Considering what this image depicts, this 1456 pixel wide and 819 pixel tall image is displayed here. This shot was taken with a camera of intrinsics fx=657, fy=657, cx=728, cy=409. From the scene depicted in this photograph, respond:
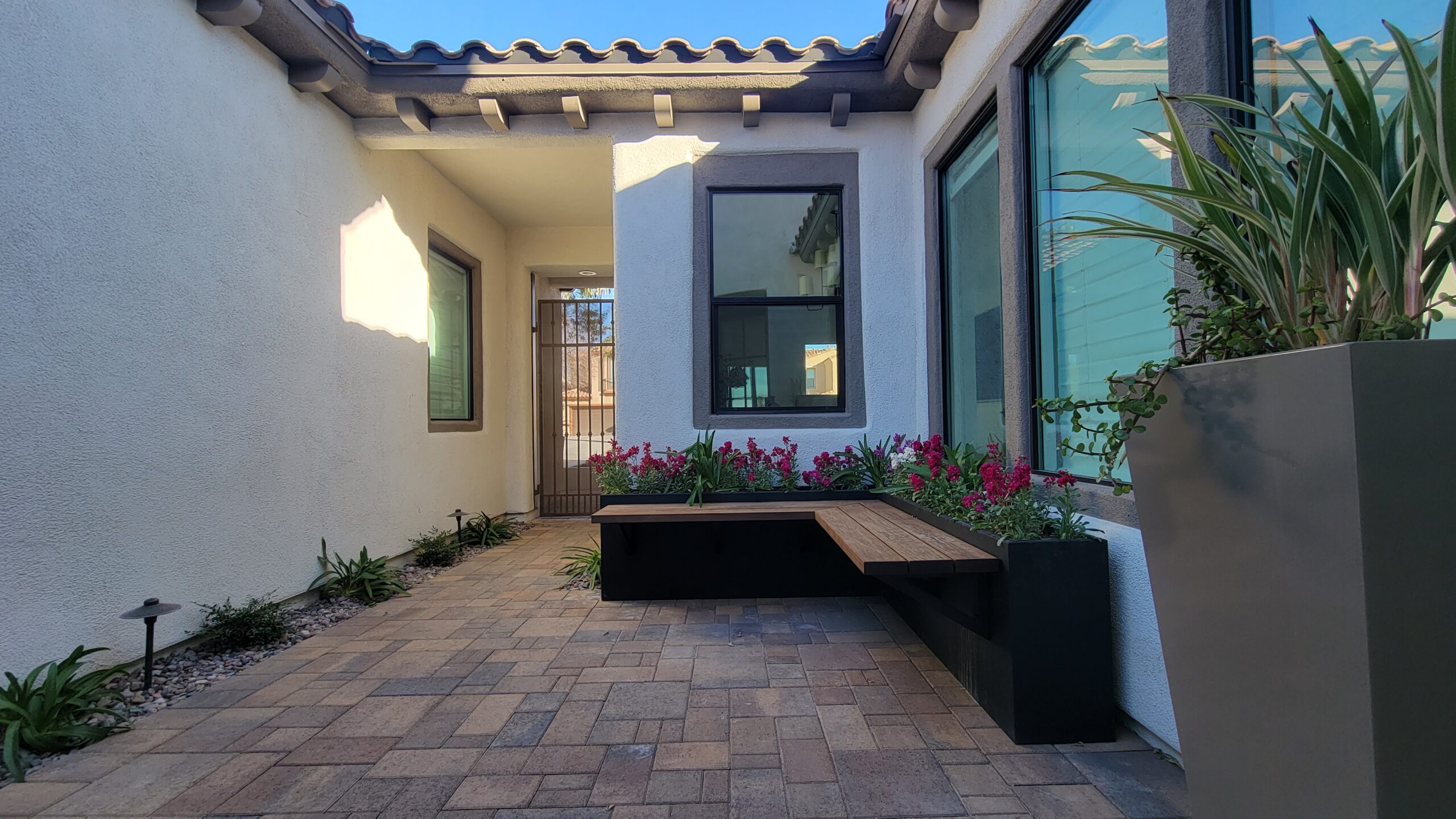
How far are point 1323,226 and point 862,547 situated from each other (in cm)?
168

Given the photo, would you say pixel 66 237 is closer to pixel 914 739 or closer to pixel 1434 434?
pixel 914 739

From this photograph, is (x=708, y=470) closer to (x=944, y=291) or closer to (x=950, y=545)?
(x=944, y=291)

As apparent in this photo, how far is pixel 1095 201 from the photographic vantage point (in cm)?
257

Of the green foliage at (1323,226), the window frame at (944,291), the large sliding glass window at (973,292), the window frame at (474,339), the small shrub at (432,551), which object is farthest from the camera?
the window frame at (474,339)

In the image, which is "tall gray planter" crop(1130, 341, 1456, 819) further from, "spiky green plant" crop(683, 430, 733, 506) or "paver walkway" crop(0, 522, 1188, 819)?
"spiky green plant" crop(683, 430, 733, 506)

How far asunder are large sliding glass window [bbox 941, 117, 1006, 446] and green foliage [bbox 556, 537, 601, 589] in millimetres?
2470

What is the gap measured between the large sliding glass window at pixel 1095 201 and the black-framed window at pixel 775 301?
171 centimetres

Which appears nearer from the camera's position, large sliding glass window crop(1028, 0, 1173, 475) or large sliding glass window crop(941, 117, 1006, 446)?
large sliding glass window crop(1028, 0, 1173, 475)

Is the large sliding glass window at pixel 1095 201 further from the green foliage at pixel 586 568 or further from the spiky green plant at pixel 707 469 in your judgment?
the green foliage at pixel 586 568

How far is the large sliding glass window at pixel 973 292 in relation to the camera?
3391mm

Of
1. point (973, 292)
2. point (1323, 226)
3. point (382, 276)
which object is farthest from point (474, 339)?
point (1323, 226)

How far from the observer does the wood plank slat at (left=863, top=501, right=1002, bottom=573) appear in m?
2.23

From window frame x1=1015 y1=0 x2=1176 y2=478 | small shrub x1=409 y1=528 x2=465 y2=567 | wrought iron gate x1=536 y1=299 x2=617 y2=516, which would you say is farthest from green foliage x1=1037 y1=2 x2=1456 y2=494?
wrought iron gate x1=536 y1=299 x2=617 y2=516

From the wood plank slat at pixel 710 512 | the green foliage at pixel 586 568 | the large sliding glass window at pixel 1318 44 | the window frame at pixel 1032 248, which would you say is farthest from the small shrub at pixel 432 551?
the large sliding glass window at pixel 1318 44
